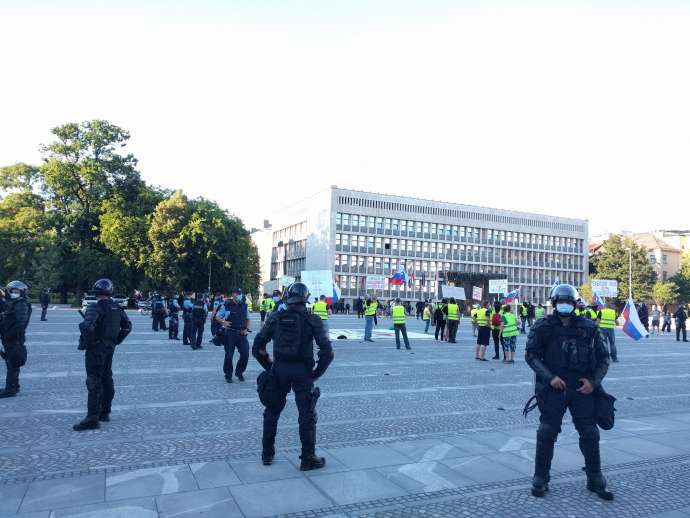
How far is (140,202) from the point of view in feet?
174

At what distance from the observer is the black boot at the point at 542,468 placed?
4.88m

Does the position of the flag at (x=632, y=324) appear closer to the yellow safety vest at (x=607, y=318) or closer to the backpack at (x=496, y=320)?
the yellow safety vest at (x=607, y=318)

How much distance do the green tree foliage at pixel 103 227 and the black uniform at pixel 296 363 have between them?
4537cm

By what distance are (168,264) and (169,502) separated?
47.0 meters

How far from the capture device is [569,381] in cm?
489

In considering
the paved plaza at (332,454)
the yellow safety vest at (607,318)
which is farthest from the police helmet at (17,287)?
the yellow safety vest at (607,318)

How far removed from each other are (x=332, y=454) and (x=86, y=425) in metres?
3.13

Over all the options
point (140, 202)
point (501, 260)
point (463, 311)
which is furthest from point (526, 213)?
point (140, 202)

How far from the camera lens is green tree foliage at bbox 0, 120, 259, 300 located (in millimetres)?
49375

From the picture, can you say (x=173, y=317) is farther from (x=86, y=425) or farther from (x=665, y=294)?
Result: (x=665, y=294)

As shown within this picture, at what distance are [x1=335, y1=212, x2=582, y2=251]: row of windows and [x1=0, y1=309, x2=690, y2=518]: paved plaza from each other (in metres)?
74.9

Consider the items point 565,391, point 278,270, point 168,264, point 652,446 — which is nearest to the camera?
point 565,391

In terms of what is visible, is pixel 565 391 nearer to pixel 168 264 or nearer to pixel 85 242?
pixel 168 264

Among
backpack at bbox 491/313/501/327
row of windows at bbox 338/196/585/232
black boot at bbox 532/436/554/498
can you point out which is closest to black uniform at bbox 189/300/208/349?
backpack at bbox 491/313/501/327
